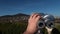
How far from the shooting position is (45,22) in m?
1.05

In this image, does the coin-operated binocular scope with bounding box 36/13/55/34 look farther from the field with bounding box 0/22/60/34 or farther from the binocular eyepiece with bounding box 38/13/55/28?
the field with bounding box 0/22/60/34

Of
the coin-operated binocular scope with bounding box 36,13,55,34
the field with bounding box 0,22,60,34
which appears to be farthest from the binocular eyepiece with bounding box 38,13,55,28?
the field with bounding box 0,22,60,34

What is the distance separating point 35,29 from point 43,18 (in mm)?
122

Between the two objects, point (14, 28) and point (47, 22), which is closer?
point (47, 22)

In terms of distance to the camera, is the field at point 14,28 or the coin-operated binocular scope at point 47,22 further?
the field at point 14,28

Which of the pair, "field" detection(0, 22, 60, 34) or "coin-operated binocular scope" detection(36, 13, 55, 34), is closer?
"coin-operated binocular scope" detection(36, 13, 55, 34)

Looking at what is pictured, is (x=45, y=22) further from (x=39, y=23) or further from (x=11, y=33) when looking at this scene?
(x=11, y=33)

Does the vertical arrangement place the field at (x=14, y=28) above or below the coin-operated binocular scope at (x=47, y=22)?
below

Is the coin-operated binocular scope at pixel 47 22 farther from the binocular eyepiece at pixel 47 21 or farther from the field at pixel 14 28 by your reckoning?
the field at pixel 14 28

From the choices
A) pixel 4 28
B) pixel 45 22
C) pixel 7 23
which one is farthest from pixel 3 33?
pixel 45 22

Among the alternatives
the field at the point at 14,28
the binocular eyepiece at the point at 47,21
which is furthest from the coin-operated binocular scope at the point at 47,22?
the field at the point at 14,28

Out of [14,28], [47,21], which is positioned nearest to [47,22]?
[47,21]

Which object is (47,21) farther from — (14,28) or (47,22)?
(14,28)

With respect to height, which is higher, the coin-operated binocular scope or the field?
the coin-operated binocular scope
